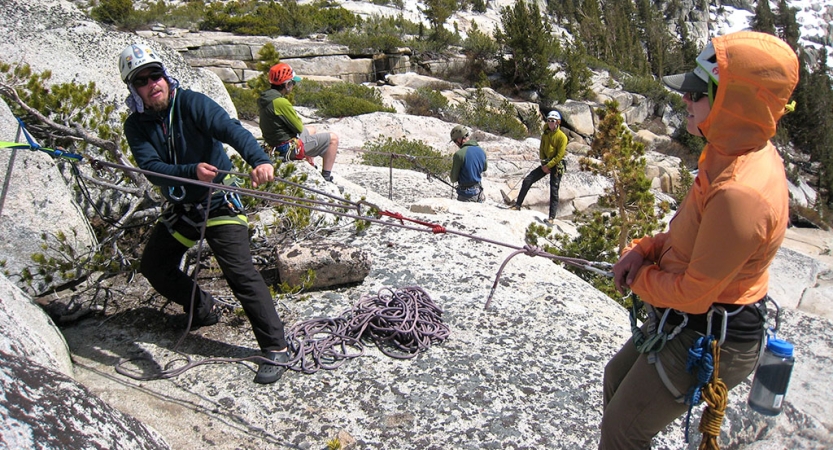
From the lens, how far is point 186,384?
290cm

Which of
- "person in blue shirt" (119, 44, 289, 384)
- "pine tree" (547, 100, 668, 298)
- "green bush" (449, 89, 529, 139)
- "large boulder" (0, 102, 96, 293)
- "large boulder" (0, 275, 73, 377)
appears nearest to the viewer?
"large boulder" (0, 275, 73, 377)

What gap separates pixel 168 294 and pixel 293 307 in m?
0.80

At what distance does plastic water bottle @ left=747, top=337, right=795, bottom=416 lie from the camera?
70.2 inches

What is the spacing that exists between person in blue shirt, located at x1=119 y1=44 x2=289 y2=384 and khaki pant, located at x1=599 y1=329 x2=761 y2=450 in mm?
1783

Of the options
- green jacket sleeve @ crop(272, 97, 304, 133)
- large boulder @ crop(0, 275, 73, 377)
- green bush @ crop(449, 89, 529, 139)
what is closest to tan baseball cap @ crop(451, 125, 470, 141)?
green jacket sleeve @ crop(272, 97, 304, 133)

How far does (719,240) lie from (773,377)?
2.06 feet

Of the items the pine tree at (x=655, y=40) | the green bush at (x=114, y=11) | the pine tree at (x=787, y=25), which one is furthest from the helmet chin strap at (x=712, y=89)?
the pine tree at (x=787, y=25)

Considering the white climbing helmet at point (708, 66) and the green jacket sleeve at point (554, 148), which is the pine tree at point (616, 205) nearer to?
the green jacket sleeve at point (554, 148)

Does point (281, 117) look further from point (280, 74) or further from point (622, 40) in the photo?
point (622, 40)

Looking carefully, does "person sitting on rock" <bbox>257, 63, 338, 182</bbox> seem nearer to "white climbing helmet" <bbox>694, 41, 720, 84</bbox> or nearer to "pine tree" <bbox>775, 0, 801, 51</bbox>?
"white climbing helmet" <bbox>694, 41, 720, 84</bbox>

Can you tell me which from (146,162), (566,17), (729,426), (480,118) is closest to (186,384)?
(146,162)

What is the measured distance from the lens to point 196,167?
2.80m

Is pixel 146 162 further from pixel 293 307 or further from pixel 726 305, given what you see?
pixel 726 305

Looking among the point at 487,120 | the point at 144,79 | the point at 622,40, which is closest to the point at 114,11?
the point at 487,120
